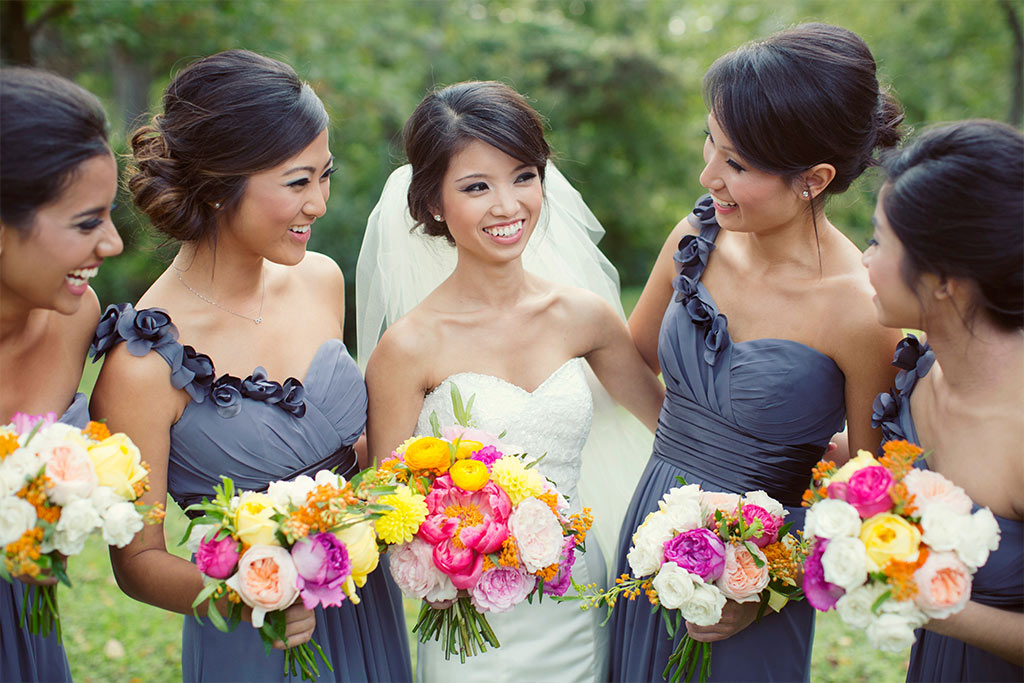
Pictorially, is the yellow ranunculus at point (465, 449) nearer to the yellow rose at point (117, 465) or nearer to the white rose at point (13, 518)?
the yellow rose at point (117, 465)

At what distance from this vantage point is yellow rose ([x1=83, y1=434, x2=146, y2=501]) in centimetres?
258

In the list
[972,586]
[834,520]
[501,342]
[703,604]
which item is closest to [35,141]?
[501,342]

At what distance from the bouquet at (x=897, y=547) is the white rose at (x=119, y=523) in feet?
6.62

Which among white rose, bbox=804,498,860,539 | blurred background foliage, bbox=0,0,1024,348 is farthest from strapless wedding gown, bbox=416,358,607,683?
blurred background foliage, bbox=0,0,1024,348

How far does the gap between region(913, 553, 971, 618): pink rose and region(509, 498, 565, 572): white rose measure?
3.68ft

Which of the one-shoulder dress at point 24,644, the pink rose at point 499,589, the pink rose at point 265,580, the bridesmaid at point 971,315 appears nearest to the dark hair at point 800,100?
the bridesmaid at point 971,315

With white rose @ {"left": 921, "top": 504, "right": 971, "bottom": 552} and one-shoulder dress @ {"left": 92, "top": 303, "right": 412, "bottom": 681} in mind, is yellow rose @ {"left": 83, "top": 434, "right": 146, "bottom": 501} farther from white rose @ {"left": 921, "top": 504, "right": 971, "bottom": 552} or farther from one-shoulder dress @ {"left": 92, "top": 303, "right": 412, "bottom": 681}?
white rose @ {"left": 921, "top": 504, "right": 971, "bottom": 552}

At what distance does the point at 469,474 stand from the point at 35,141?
173 cm

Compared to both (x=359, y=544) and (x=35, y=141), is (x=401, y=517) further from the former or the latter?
(x=35, y=141)

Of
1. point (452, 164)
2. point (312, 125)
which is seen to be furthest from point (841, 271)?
point (312, 125)

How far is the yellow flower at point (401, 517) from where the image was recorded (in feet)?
9.30

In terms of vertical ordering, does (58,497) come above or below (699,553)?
above

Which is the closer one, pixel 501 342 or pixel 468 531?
pixel 468 531

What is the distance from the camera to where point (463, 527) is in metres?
2.95
